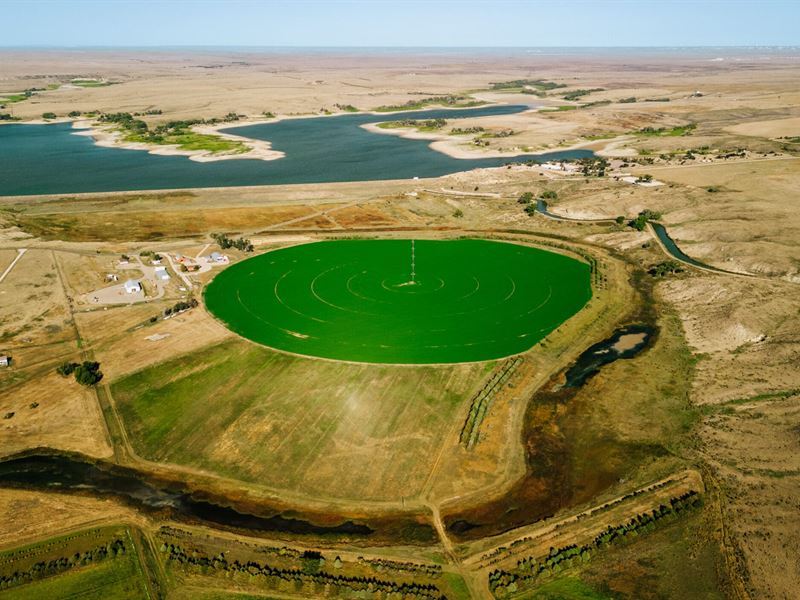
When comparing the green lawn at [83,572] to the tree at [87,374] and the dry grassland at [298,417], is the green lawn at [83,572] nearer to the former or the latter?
the dry grassland at [298,417]

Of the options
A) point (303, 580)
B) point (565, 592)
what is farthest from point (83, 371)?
point (565, 592)

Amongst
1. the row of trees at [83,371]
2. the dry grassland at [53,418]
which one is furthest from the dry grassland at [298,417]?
the dry grassland at [53,418]

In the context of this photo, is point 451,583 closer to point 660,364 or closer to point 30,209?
point 660,364

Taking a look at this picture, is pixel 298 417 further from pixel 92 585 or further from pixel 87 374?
pixel 87 374

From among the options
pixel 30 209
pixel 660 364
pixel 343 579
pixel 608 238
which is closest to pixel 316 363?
pixel 343 579

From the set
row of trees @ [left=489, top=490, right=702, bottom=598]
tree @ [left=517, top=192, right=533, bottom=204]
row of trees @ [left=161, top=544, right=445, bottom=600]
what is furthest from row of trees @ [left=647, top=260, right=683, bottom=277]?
row of trees @ [left=161, top=544, right=445, bottom=600]
